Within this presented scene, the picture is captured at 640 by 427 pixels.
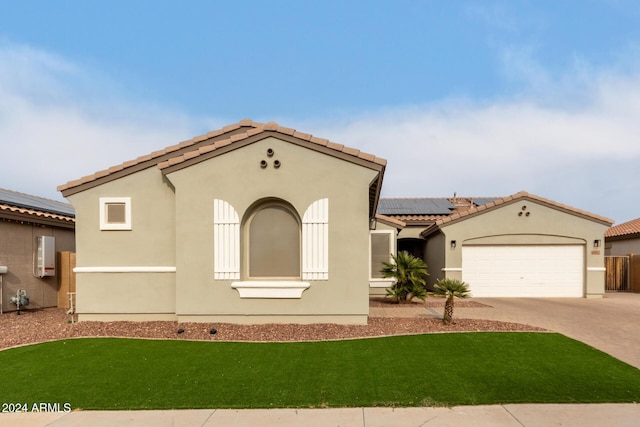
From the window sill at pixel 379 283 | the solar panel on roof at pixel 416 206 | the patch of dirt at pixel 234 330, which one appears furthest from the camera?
the solar panel on roof at pixel 416 206

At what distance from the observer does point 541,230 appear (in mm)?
17000

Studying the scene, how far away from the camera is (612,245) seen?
2483cm

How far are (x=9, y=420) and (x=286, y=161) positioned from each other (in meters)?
6.96

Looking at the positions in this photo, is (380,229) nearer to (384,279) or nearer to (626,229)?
(384,279)

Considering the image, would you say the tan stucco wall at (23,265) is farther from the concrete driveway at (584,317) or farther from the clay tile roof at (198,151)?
the concrete driveway at (584,317)

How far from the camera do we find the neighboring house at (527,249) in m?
16.9

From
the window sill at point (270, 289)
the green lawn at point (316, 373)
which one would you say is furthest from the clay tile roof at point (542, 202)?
the window sill at point (270, 289)

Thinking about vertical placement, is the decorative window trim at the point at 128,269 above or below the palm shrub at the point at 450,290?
above

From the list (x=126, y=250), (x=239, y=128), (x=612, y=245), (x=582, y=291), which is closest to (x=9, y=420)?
(x=126, y=250)

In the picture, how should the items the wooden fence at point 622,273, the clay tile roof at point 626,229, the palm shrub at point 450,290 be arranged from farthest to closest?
the clay tile roof at point 626,229 < the wooden fence at point 622,273 < the palm shrub at point 450,290

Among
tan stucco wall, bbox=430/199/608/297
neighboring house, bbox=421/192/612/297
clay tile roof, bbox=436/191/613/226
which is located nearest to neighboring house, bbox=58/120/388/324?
clay tile roof, bbox=436/191/613/226

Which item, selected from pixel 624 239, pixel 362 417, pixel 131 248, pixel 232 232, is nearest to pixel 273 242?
pixel 232 232

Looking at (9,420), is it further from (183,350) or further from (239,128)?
(239,128)

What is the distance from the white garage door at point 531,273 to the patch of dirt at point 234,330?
25.6 feet
